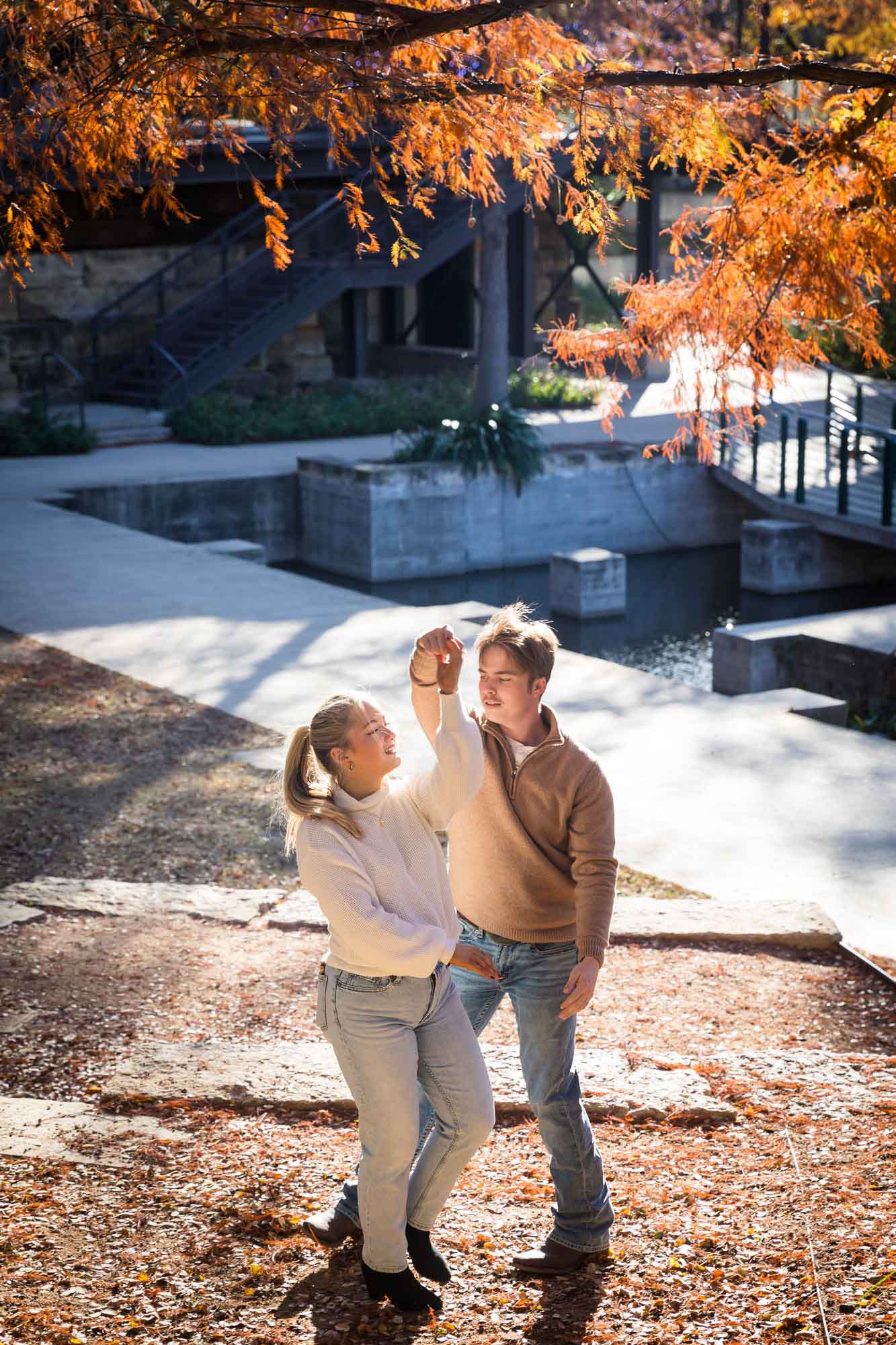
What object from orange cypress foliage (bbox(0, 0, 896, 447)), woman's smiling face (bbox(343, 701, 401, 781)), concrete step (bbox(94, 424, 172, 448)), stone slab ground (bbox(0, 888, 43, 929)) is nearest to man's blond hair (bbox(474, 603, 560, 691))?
woman's smiling face (bbox(343, 701, 401, 781))

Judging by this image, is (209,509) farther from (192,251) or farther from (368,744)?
(368,744)

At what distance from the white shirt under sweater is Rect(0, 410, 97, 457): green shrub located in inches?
691

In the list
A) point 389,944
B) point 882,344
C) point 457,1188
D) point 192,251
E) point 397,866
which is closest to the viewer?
point 389,944

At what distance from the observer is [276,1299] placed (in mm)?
3430

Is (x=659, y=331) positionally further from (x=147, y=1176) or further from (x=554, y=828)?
(x=147, y=1176)

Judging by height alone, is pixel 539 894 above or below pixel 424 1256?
above

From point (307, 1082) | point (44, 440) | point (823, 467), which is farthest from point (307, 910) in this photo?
point (44, 440)

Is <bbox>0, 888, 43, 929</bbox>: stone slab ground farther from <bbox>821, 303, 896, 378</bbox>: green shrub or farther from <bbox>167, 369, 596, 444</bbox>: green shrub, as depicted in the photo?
<bbox>821, 303, 896, 378</bbox>: green shrub

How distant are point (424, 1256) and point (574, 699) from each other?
658 cm

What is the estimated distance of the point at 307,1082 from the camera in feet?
14.8

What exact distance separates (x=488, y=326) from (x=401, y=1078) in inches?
675

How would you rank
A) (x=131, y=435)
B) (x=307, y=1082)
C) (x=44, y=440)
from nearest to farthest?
(x=307, y=1082) → (x=44, y=440) → (x=131, y=435)

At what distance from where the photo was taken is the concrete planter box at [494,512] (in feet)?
58.1

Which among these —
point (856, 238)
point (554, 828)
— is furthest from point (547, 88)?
point (554, 828)
